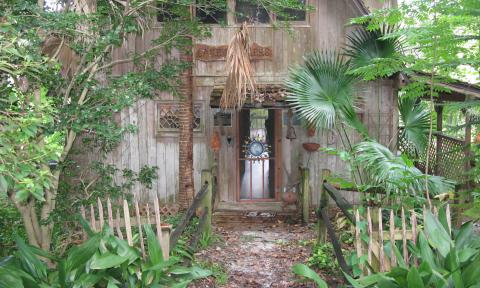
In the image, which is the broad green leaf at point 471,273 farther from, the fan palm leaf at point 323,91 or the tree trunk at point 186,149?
the tree trunk at point 186,149

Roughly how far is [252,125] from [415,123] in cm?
326

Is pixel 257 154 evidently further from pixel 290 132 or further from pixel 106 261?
pixel 106 261

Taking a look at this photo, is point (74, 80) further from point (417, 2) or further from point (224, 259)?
point (417, 2)

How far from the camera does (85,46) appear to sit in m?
4.95

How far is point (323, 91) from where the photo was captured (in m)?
6.98

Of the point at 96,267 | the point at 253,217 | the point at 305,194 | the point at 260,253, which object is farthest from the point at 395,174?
the point at 253,217

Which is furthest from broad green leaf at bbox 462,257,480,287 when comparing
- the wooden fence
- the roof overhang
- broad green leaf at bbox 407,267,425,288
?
the roof overhang

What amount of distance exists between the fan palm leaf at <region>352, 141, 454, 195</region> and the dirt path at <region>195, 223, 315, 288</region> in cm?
164

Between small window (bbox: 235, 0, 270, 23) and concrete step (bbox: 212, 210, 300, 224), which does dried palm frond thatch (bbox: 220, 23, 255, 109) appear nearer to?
small window (bbox: 235, 0, 270, 23)

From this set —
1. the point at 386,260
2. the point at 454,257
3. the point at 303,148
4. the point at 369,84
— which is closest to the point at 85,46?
the point at 386,260

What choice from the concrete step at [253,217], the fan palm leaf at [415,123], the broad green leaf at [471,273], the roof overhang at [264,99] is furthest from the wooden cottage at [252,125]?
the broad green leaf at [471,273]

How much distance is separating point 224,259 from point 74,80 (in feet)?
10.8

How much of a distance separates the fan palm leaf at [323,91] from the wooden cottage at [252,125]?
1.78 m

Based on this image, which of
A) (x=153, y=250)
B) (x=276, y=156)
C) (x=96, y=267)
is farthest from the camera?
(x=276, y=156)
